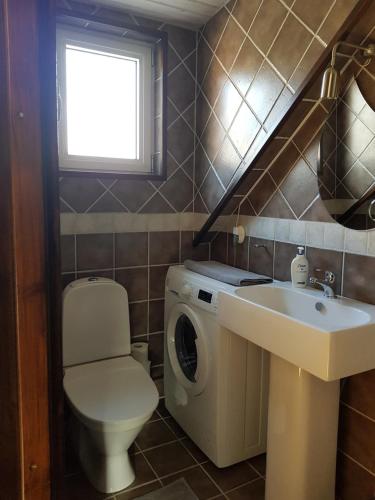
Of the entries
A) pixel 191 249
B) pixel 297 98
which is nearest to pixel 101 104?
pixel 191 249

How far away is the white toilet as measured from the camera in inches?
63.2

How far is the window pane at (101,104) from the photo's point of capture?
2.17 metres

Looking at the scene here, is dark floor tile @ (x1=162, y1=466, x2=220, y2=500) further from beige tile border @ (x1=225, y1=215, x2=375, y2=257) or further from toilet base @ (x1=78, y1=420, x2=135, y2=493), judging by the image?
beige tile border @ (x1=225, y1=215, x2=375, y2=257)

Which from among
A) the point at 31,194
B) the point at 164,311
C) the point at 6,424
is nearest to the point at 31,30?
the point at 31,194

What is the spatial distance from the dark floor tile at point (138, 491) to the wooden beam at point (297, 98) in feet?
4.49

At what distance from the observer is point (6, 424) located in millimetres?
605

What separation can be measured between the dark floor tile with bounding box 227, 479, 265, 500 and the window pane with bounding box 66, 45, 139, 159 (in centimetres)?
188

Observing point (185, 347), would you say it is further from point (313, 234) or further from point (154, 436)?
point (313, 234)

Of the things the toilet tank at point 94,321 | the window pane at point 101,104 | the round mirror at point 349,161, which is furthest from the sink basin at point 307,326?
the window pane at point 101,104

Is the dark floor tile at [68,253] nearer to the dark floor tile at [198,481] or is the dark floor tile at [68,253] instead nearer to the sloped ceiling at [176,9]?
the dark floor tile at [198,481]

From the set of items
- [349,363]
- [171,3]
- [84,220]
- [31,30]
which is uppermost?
[171,3]

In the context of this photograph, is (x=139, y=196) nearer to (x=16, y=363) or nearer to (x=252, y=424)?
(x=252, y=424)

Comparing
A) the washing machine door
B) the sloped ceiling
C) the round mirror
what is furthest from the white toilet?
the sloped ceiling

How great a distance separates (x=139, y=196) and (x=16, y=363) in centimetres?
175
